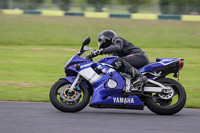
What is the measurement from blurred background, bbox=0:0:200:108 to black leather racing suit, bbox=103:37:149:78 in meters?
1.69

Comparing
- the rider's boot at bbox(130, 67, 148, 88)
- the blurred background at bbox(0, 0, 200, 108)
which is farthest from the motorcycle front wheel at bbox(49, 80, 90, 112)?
the blurred background at bbox(0, 0, 200, 108)

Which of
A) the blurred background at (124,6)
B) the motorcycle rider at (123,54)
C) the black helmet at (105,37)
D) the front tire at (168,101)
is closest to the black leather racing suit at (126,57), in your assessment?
the motorcycle rider at (123,54)

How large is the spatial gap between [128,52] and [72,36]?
17.8 metres

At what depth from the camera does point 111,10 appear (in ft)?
131

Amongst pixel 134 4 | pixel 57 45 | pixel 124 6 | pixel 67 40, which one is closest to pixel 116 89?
pixel 57 45

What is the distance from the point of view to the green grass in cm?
981

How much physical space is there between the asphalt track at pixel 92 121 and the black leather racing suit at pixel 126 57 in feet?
2.66

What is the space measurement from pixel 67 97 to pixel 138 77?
1303 mm

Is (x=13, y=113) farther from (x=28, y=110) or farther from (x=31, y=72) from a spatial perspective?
(x=31, y=72)

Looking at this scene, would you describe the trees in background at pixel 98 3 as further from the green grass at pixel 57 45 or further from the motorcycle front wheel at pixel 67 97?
the motorcycle front wheel at pixel 67 97

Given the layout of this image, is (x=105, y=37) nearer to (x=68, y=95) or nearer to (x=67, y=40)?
(x=68, y=95)

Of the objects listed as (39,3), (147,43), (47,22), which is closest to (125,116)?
(147,43)

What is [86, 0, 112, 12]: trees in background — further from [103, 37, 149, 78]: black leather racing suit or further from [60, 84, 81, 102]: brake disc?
[60, 84, 81, 102]: brake disc

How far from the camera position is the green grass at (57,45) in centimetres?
981
